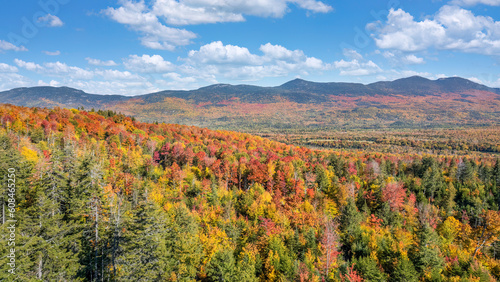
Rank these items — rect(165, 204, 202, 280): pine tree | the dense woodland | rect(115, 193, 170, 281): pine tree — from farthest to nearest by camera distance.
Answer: rect(165, 204, 202, 280): pine tree, the dense woodland, rect(115, 193, 170, 281): pine tree

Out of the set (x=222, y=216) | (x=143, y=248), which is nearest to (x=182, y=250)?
(x=143, y=248)

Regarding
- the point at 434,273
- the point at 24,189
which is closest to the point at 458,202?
the point at 434,273

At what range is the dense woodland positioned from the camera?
25.5 meters

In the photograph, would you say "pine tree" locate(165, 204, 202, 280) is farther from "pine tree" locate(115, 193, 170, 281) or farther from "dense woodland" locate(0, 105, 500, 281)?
"pine tree" locate(115, 193, 170, 281)

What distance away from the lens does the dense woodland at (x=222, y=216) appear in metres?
25.5

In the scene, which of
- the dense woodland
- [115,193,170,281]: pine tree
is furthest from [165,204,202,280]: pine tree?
[115,193,170,281]: pine tree

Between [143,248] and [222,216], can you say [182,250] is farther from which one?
[222,216]

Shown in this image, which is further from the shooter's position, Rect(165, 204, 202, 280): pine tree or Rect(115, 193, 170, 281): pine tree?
Rect(165, 204, 202, 280): pine tree

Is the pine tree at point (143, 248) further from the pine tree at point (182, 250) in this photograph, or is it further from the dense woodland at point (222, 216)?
the pine tree at point (182, 250)

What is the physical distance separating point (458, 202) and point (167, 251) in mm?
88201

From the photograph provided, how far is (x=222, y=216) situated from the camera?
55.2 m

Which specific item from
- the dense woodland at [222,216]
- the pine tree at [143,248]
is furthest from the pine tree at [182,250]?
the pine tree at [143,248]

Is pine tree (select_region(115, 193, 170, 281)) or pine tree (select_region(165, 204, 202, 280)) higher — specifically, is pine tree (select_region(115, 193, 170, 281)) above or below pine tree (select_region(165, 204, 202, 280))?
above

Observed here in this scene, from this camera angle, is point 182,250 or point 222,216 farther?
point 222,216
